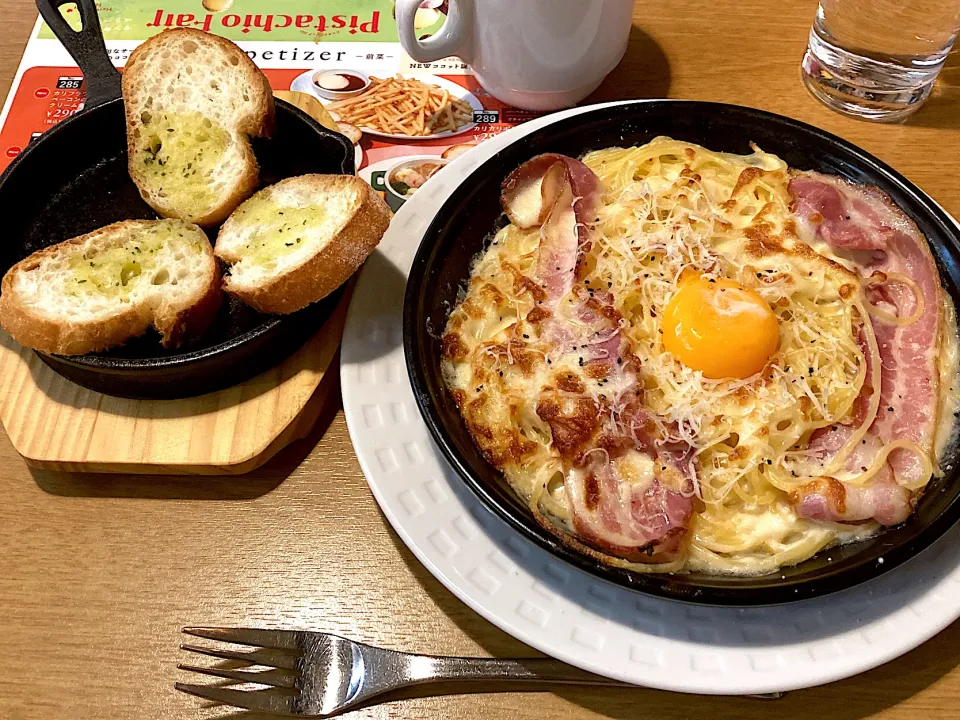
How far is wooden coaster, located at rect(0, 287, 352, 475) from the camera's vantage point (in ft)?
6.57

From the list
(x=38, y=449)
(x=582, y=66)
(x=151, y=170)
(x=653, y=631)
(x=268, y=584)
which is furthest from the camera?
(x=582, y=66)

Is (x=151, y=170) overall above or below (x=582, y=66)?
below

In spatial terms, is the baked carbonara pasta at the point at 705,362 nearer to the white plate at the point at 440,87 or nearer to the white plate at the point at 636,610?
the white plate at the point at 636,610

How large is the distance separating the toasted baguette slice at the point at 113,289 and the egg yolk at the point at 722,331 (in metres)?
1.33

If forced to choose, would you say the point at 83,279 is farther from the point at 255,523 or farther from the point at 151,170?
the point at 255,523

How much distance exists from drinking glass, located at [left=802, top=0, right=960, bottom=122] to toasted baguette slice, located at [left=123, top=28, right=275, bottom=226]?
6.91 feet

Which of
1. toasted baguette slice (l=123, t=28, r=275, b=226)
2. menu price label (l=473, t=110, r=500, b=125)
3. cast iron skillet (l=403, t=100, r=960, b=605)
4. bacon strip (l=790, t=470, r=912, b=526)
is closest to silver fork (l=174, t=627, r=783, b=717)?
cast iron skillet (l=403, t=100, r=960, b=605)

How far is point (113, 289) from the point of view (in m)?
2.10

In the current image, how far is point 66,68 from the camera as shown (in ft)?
9.75

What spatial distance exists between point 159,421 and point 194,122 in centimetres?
107

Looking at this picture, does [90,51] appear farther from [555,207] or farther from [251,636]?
[251,636]

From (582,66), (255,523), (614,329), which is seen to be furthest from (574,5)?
(255,523)

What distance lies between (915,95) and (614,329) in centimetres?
183

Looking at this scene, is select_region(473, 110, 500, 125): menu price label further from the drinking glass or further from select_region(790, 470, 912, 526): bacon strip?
select_region(790, 470, 912, 526): bacon strip
